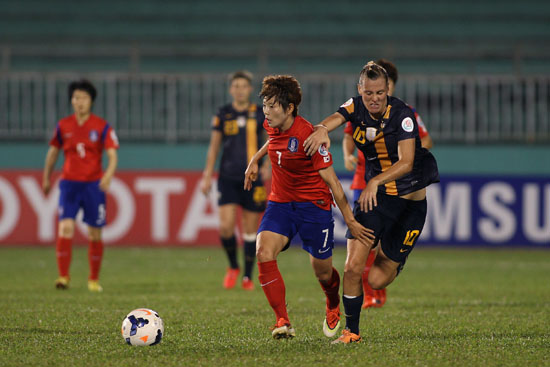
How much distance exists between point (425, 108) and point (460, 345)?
376 inches

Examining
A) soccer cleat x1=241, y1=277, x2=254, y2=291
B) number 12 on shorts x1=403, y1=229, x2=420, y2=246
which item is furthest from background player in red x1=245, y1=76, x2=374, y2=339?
soccer cleat x1=241, y1=277, x2=254, y2=291

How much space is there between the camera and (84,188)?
8.17 m

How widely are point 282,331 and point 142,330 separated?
0.87 metres

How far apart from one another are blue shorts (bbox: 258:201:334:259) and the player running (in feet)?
0.55

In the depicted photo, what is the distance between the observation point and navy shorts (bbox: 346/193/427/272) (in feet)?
17.7

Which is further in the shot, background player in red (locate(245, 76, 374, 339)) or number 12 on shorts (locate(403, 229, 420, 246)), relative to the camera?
number 12 on shorts (locate(403, 229, 420, 246))

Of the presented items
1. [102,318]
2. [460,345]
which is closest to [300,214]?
[460,345]

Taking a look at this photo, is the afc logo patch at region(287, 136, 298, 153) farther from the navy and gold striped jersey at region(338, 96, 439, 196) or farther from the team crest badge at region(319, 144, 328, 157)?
the navy and gold striped jersey at region(338, 96, 439, 196)

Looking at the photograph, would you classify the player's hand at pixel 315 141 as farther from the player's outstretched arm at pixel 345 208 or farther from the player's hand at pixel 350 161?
the player's hand at pixel 350 161

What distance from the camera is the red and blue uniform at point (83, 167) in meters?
8.12

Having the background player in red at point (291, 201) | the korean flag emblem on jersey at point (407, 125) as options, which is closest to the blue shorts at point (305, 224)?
the background player in red at point (291, 201)

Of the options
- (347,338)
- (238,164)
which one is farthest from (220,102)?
(347,338)

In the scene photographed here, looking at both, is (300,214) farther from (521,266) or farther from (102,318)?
(521,266)

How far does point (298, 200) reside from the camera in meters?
5.35
